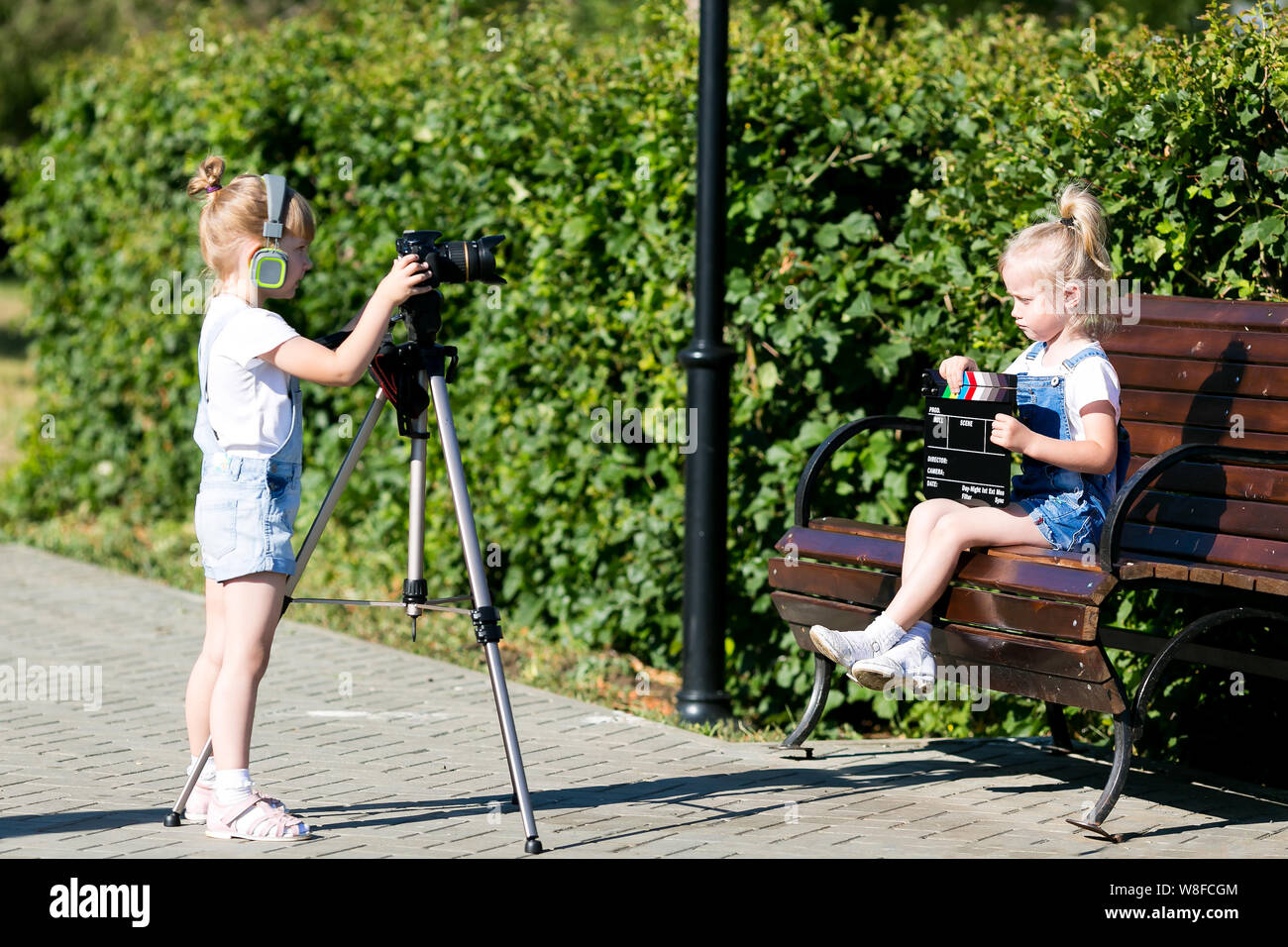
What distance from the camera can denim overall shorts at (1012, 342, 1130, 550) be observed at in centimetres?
450

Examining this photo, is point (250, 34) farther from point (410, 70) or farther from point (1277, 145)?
point (1277, 145)

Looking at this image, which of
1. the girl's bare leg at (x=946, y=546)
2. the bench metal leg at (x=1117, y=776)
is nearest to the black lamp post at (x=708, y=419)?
the girl's bare leg at (x=946, y=546)

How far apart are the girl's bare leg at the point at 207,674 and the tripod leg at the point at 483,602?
0.68 metres

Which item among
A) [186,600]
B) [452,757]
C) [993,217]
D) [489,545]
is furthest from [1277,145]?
[186,600]

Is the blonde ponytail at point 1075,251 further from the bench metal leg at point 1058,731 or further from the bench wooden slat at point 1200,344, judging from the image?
the bench metal leg at point 1058,731

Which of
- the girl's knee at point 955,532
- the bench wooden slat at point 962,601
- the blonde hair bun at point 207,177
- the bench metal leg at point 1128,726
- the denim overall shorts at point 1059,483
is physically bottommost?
the bench metal leg at point 1128,726

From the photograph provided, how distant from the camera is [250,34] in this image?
8.97 m

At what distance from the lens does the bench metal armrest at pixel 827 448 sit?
A: 16.4ft

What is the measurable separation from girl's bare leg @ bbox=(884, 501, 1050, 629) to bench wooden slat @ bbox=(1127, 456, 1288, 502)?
57cm

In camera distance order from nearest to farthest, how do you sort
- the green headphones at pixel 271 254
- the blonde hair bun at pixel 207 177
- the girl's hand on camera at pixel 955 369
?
the green headphones at pixel 271 254, the blonde hair bun at pixel 207 177, the girl's hand on camera at pixel 955 369

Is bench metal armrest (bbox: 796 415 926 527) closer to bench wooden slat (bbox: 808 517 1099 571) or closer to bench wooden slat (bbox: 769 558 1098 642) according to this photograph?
bench wooden slat (bbox: 808 517 1099 571)

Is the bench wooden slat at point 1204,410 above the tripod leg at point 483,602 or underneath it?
above

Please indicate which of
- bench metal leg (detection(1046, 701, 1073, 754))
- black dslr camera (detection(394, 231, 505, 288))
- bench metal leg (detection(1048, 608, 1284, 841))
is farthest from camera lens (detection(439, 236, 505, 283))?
bench metal leg (detection(1046, 701, 1073, 754))

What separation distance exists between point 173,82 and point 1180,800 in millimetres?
6996
